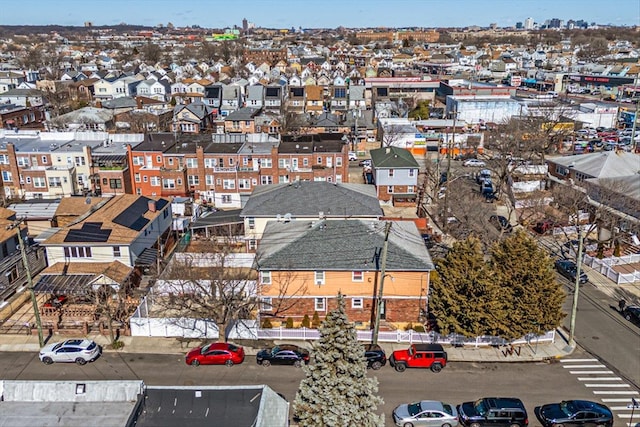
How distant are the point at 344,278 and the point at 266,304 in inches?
207

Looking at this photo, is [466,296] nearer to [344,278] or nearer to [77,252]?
[344,278]

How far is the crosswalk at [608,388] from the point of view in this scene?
1002 inches

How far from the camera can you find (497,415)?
79.6 ft

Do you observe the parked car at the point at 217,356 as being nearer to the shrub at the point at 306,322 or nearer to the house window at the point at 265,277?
the shrub at the point at 306,322

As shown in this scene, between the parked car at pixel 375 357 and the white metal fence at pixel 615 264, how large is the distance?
856 inches

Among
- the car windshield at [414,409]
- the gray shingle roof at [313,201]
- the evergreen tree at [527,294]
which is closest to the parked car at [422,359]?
the car windshield at [414,409]

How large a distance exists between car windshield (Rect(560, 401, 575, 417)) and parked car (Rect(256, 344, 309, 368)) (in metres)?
13.1

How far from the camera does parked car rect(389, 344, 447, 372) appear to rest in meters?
28.8

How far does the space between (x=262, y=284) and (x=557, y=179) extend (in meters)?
42.2

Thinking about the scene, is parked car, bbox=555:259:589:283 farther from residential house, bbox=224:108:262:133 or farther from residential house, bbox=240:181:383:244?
residential house, bbox=224:108:262:133

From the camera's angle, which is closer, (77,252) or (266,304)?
(266,304)

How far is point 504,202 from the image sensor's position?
5906 cm

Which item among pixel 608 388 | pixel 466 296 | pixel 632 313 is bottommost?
pixel 608 388

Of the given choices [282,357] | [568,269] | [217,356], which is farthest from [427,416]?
[568,269]
